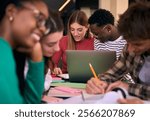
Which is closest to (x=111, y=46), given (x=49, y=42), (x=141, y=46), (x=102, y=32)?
(x=102, y=32)

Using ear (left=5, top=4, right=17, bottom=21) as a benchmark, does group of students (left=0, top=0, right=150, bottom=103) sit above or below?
below

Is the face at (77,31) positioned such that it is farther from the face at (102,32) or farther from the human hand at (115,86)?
the human hand at (115,86)

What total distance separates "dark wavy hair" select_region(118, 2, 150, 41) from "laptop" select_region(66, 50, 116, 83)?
27cm

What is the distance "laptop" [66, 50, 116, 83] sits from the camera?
3.57 feet

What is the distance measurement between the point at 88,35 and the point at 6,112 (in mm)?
811

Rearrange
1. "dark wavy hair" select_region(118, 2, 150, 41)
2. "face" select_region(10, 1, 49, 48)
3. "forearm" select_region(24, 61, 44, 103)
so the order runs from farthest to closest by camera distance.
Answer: "dark wavy hair" select_region(118, 2, 150, 41) < "forearm" select_region(24, 61, 44, 103) < "face" select_region(10, 1, 49, 48)

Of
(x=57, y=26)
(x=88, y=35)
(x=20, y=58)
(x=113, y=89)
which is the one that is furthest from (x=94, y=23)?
(x=20, y=58)

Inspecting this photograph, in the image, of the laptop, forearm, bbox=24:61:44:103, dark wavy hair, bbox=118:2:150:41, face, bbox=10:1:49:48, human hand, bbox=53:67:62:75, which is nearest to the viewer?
face, bbox=10:1:49:48

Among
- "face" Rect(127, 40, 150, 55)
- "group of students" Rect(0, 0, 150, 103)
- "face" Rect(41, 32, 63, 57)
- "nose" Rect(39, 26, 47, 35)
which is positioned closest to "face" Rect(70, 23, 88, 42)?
"group of students" Rect(0, 0, 150, 103)

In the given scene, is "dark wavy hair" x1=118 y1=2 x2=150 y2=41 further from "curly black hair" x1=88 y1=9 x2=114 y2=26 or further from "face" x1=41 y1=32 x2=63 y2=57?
"curly black hair" x1=88 y1=9 x2=114 y2=26

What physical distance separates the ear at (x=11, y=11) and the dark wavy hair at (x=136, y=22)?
0.39 metres

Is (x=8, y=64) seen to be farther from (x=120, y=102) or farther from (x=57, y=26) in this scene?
(x=120, y=102)

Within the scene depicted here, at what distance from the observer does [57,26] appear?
0.65m

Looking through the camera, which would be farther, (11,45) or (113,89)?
(113,89)
